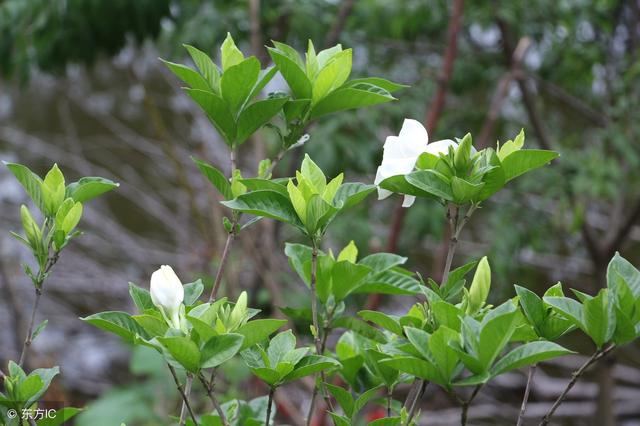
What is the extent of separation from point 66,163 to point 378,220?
1.87 m

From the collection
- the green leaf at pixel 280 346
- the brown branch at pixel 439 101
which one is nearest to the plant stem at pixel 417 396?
the green leaf at pixel 280 346

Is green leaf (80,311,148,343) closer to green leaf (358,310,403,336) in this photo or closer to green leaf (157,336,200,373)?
green leaf (157,336,200,373)

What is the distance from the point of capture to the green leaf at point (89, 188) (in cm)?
62

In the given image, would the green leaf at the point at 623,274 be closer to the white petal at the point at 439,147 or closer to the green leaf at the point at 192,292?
the white petal at the point at 439,147

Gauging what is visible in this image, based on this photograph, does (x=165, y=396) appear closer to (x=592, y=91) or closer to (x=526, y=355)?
(x=592, y=91)

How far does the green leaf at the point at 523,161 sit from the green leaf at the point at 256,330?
0.69ft

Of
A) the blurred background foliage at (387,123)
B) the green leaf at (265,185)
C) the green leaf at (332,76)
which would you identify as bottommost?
the blurred background foliage at (387,123)

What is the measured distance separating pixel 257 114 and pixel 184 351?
0.21m

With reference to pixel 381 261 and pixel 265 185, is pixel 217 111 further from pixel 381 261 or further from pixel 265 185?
pixel 381 261

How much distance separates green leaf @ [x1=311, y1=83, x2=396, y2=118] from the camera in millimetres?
615

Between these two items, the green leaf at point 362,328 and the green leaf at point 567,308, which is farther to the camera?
the green leaf at point 362,328

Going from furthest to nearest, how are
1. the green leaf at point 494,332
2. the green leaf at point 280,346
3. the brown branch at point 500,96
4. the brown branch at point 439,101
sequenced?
the brown branch at point 500,96 → the brown branch at point 439,101 → the green leaf at point 280,346 → the green leaf at point 494,332

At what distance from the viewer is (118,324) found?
0.55m

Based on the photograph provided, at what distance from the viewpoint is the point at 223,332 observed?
1.80ft
